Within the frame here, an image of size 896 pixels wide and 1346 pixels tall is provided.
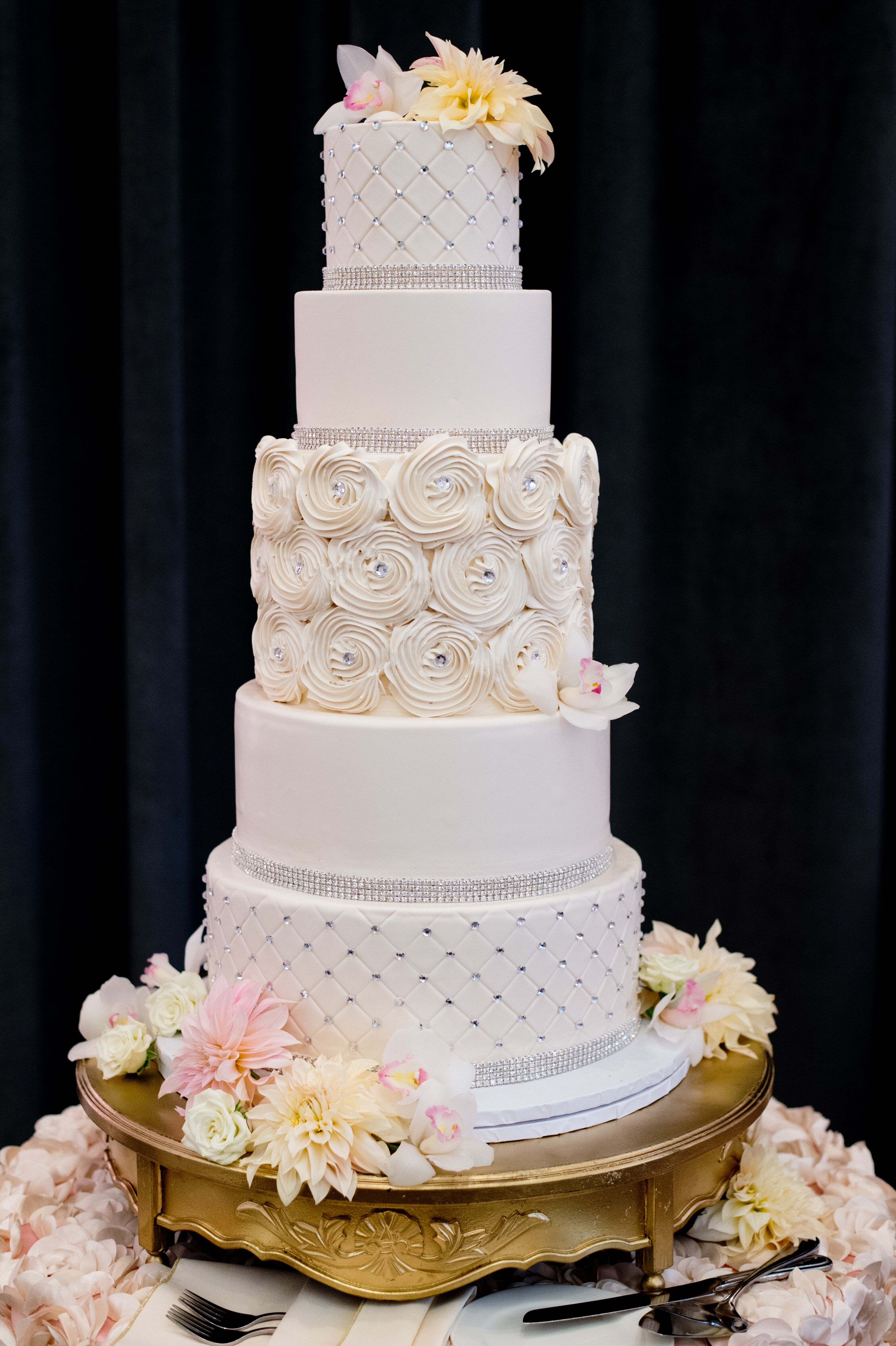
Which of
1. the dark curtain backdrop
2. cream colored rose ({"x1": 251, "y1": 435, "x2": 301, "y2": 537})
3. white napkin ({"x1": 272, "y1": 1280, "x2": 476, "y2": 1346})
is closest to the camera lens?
white napkin ({"x1": 272, "y1": 1280, "x2": 476, "y2": 1346})

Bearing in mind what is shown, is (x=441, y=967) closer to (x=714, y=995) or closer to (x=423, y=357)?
(x=714, y=995)

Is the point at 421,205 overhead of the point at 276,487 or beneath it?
overhead

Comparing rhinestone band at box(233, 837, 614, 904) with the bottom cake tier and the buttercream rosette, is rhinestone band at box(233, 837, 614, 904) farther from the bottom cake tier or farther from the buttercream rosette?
the buttercream rosette

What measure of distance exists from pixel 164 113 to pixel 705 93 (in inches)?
44.8

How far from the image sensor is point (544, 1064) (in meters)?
1.92

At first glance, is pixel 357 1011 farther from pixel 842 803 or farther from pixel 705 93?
pixel 705 93

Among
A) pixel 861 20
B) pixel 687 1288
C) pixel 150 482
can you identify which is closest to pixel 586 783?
pixel 687 1288

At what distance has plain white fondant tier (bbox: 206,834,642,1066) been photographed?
187 centimetres

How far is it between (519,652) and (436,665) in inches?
4.8

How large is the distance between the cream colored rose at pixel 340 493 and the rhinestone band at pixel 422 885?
0.47 meters

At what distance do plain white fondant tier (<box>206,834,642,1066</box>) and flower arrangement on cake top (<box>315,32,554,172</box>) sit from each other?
845 mm

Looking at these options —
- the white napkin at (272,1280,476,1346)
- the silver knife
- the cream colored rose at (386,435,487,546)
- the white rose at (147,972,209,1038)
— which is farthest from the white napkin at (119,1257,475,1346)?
the cream colored rose at (386,435,487,546)

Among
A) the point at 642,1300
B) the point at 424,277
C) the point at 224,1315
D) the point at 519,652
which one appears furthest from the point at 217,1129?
the point at 424,277

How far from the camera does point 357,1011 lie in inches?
74.5
